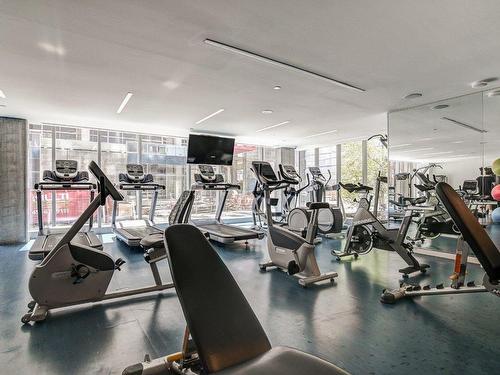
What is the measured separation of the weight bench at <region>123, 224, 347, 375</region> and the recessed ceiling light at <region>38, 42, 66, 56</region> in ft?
9.81

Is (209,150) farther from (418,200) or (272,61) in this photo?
(418,200)

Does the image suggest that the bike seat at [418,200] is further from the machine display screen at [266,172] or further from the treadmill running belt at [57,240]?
the treadmill running belt at [57,240]

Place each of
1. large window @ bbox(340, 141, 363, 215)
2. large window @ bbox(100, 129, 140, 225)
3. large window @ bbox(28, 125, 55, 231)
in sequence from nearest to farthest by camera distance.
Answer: large window @ bbox(28, 125, 55, 231)
large window @ bbox(100, 129, 140, 225)
large window @ bbox(340, 141, 363, 215)

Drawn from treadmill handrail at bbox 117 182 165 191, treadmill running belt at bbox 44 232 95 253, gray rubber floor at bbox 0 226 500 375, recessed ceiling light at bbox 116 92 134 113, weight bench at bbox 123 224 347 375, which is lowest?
gray rubber floor at bbox 0 226 500 375

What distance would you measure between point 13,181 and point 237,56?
18.2ft

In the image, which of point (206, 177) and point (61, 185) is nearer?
point (61, 185)

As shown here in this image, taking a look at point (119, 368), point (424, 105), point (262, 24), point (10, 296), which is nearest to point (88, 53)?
point (262, 24)

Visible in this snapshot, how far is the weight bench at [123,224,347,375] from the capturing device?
3.60 feet

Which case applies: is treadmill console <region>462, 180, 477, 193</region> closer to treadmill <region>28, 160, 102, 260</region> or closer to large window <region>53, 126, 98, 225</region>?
treadmill <region>28, 160, 102, 260</region>

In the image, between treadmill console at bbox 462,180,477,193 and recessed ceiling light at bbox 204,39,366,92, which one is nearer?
recessed ceiling light at bbox 204,39,366,92

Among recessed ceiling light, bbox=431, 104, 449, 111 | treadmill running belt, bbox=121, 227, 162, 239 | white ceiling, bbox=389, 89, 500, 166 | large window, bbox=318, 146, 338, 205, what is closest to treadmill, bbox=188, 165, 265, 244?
treadmill running belt, bbox=121, 227, 162, 239

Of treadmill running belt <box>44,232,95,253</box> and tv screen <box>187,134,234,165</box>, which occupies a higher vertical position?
tv screen <box>187,134,234,165</box>

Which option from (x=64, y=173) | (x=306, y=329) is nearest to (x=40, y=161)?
(x=64, y=173)

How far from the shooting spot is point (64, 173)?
534 cm
